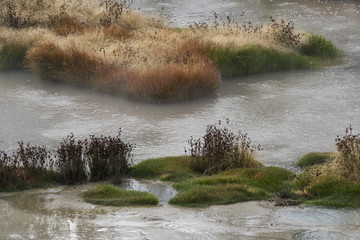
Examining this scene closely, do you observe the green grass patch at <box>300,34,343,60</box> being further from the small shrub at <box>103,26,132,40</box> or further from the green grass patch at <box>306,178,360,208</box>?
the green grass patch at <box>306,178,360,208</box>

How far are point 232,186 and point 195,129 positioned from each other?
4079 millimetres

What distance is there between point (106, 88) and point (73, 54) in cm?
184

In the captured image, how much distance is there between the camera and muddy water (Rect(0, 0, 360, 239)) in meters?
9.24

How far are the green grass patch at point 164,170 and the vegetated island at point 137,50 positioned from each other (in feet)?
16.5

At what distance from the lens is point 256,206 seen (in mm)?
10250

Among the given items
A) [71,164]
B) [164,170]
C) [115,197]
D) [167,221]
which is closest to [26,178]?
[71,164]

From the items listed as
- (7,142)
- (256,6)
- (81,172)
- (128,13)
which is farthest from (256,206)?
(256,6)

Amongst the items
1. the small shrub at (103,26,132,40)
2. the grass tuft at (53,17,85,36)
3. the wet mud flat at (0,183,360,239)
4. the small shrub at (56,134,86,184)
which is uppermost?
the grass tuft at (53,17,85,36)

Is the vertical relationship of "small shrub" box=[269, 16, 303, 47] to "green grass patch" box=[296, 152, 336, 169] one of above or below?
above

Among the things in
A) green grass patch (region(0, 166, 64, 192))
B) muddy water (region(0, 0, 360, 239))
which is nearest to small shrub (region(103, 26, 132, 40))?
muddy water (region(0, 0, 360, 239))

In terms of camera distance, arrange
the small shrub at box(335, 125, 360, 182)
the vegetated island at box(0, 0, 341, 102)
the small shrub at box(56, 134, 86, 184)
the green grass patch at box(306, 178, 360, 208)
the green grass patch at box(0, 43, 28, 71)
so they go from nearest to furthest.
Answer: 1. the green grass patch at box(306, 178, 360, 208)
2. the small shrub at box(335, 125, 360, 182)
3. the small shrub at box(56, 134, 86, 184)
4. the vegetated island at box(0, 0, 341, 102)
5. the green grass patch at box(0, 43, 28, 71)

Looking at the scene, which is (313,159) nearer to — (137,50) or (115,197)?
(115,197)

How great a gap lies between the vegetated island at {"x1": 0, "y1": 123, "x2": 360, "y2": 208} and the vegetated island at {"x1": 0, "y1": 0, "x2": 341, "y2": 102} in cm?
509

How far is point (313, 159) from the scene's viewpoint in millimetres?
12344
